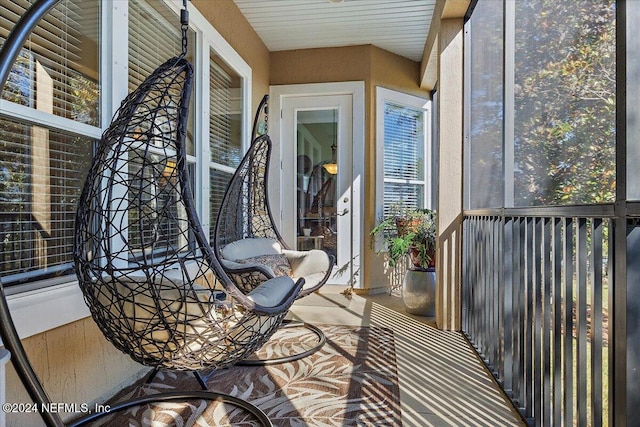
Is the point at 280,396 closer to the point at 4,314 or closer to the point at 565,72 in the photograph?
the point at 4,314

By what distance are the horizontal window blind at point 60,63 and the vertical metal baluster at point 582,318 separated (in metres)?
1.98

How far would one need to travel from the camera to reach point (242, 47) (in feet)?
12.3

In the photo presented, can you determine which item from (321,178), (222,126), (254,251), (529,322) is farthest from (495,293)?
(321,178)

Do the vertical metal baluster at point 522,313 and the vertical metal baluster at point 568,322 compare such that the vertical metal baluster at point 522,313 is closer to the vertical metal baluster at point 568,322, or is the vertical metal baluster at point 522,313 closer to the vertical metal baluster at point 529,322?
the vertical metal baluster at point 529,322

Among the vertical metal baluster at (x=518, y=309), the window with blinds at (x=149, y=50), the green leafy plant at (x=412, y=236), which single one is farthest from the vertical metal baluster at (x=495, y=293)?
the window with blinds at (x=149, y=50)

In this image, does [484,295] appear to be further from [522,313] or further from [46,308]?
[46,308]

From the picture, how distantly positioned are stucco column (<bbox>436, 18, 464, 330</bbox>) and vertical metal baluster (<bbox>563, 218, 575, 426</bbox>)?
5.27 ft

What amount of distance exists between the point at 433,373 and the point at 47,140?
2118 mm

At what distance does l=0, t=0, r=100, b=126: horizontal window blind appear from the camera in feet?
4.81

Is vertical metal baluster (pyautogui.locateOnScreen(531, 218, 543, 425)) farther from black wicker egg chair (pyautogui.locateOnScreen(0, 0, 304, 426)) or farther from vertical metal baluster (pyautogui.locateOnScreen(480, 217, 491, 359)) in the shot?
black wicker egg chair (pyautogui.locateOnScreen(0, 0, 304, 426))

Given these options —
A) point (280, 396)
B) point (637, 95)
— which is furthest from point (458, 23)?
point (280, 396)

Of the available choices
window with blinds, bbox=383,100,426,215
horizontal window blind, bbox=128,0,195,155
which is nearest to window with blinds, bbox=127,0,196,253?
horizontal window blind, bbox=128,0,195,155

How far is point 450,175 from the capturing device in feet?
9.82

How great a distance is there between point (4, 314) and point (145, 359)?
0.53 meters
